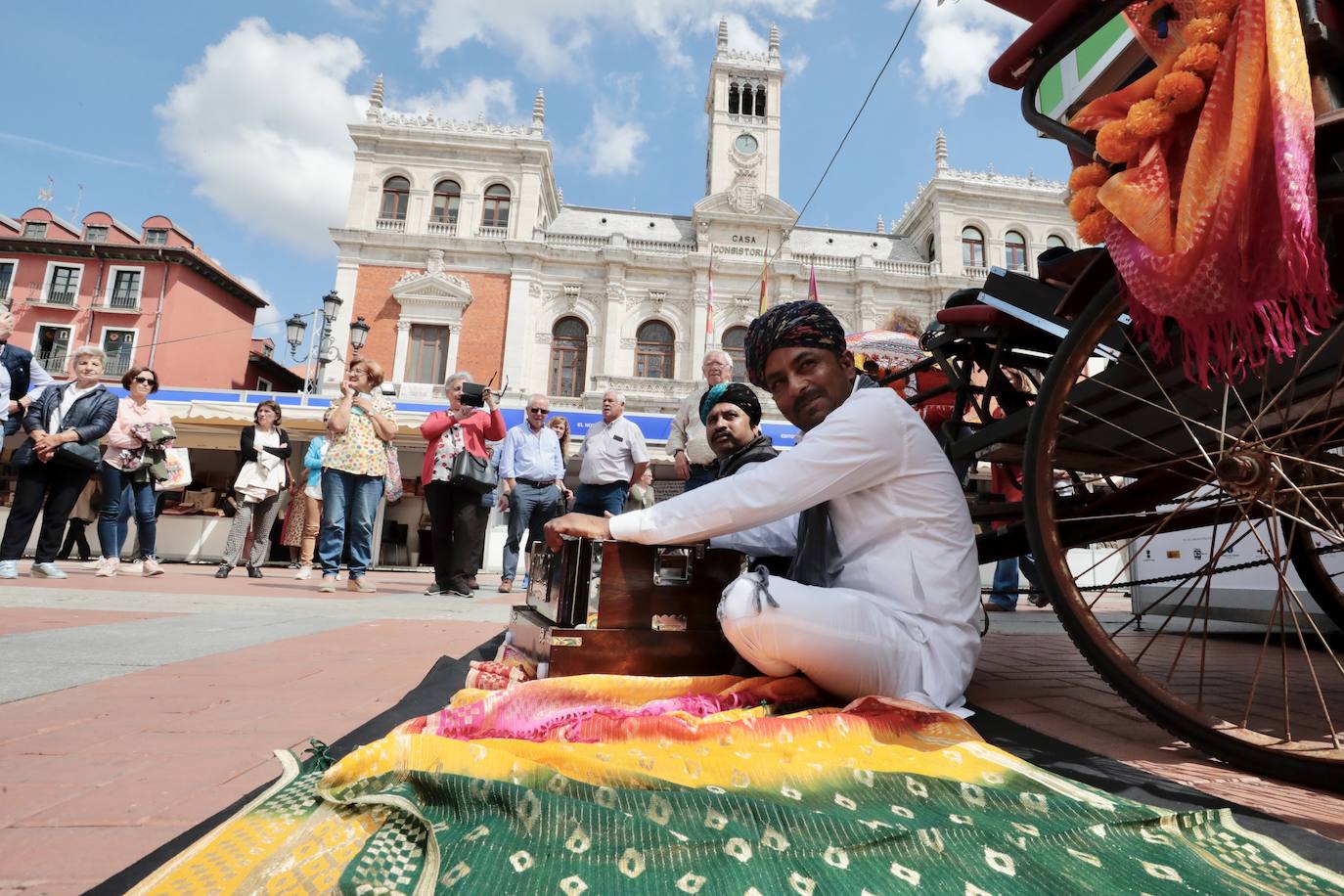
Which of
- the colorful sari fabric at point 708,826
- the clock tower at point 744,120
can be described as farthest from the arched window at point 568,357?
the colorful sari fabric at point 708,826

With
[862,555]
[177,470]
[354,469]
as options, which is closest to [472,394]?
[354,469]

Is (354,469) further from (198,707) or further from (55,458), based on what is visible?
(198,707)

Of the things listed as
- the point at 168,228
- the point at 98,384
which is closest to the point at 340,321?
the point at 168,228

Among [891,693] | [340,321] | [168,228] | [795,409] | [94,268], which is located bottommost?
[891,693]

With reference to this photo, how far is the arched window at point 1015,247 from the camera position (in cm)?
2340

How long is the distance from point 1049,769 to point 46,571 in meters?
6.72

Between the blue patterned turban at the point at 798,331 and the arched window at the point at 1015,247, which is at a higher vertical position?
the arched window at the point at 1015,247

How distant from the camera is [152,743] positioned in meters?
1.43

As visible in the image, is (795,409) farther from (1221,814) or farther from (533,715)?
(1221,814)

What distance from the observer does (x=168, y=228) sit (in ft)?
78.4

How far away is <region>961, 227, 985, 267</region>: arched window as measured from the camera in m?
23.1

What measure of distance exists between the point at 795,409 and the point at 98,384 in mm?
5827

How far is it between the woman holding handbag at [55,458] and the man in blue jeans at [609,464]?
3.64 meters

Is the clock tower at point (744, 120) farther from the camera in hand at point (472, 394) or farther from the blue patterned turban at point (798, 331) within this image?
the blue patterned turban at point (798, 331)
